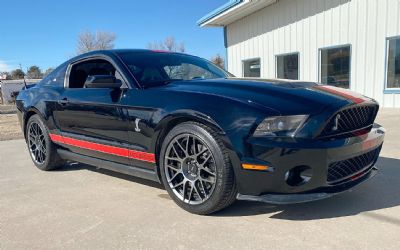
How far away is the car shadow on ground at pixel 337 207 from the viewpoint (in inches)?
114

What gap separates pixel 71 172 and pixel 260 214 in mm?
2859

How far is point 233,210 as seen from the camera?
10.1 feet

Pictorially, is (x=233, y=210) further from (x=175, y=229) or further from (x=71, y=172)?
(x=71, y=172)

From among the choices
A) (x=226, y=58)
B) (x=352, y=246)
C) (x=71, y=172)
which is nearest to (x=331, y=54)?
(x=226, y=58)

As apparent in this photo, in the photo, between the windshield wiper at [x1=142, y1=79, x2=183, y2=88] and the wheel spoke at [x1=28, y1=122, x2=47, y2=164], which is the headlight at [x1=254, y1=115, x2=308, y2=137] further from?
the wheel spoke at [x1=28, y1=122, x2=47, y2=164]

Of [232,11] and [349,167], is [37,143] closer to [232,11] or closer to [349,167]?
[349,167]

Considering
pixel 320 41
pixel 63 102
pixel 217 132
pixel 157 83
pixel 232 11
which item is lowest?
pixel 217 132

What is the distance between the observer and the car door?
3.58 m

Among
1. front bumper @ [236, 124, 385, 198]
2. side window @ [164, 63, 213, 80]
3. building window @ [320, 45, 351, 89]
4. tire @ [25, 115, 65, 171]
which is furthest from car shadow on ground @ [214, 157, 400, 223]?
building window @ [320, 45, 351, 89]

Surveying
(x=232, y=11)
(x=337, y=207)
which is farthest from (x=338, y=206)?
(x=232, y=11)

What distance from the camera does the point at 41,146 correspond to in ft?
16.1

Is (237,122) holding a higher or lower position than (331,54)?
lower

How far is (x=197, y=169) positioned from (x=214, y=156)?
11.0 inches

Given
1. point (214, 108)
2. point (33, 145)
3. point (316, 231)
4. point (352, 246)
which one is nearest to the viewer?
point (352, 246)
